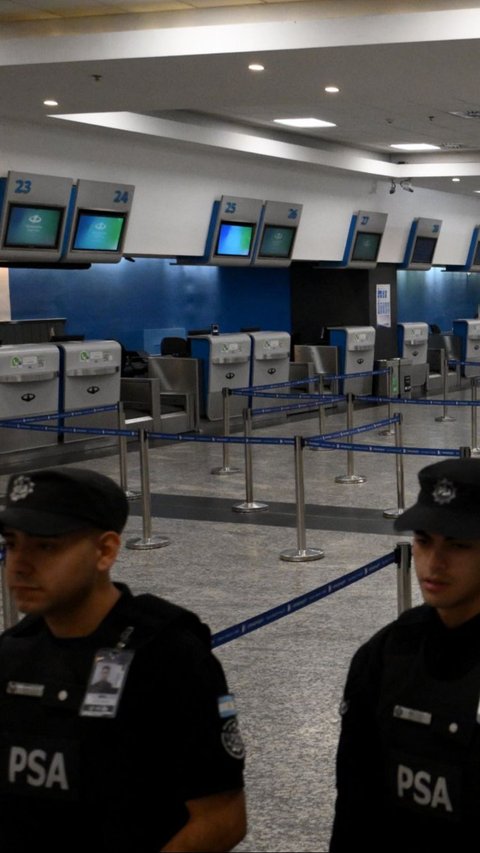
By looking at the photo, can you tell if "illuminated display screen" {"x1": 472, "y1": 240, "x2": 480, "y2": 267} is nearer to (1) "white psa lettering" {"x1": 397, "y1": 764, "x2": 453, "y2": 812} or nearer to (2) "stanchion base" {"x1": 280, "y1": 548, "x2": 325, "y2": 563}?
(2) "stanchion base" {"x1": 280, "y1": 548, "x2": 325, "y2": 563}

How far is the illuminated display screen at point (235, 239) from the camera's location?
17.8 m

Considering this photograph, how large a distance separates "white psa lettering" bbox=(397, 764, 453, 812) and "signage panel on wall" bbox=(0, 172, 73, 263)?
39.9 feet

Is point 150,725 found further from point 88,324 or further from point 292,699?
point 88,324

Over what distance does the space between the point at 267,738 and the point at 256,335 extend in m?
13.4

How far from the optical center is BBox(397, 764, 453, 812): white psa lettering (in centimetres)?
221

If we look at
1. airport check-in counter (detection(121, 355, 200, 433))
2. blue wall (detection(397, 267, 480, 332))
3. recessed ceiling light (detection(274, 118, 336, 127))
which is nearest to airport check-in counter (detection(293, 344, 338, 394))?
airport check-in counter (detection(121, 355, 200, 433))

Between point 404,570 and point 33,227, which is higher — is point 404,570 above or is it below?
below

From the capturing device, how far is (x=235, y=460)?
13719mm

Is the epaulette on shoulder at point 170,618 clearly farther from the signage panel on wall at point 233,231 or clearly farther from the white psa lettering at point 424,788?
the signage panel on wall at point 233,231

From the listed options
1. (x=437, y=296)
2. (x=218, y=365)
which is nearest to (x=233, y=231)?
(x=218, y=365)

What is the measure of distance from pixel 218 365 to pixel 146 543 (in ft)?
27.0

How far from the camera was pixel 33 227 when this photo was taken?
46.2 ft

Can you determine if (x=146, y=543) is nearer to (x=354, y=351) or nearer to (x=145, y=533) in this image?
(x=145, y=533)

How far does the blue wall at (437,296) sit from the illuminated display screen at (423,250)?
1.73m
